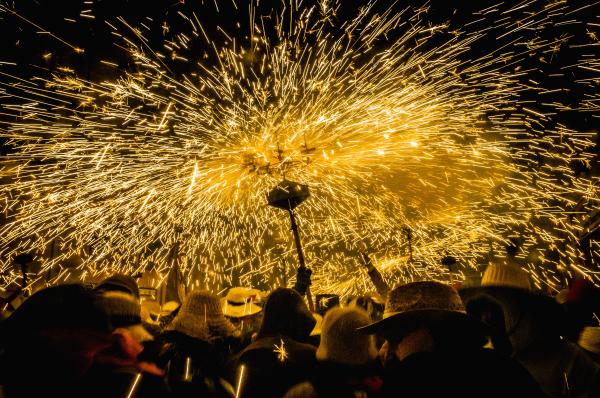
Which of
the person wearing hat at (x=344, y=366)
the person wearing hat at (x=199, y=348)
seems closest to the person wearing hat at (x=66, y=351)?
the person wearing hat at (x=199, y=348)

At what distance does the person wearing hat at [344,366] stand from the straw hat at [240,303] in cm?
299

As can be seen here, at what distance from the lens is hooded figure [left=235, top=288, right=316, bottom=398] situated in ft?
8.06

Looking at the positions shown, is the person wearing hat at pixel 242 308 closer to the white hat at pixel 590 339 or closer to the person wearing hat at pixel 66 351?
the person wearing hat at pixel 66 351

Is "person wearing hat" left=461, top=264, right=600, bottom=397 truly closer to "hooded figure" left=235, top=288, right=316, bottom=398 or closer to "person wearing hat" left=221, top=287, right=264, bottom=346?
"hooded figure" left=235, top=288, right=316, bottom=398

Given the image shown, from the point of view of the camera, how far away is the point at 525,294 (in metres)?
2.86

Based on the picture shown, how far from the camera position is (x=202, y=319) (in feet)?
10.3

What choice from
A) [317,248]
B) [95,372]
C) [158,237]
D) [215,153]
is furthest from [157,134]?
[317,248]

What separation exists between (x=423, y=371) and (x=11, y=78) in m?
7.89

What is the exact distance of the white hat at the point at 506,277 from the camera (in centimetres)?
309

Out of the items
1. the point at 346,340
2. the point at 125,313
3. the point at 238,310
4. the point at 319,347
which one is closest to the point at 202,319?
the point at 125,313

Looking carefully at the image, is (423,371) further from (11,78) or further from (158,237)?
(11,78)

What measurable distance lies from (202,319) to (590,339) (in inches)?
111

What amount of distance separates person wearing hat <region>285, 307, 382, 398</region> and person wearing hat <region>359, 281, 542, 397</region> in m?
0.11

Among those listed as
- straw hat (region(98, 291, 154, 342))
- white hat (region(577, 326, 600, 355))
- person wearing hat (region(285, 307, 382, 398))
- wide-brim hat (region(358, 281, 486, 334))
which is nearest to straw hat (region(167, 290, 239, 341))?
straw hat (region(98, 291, 154, 342))
